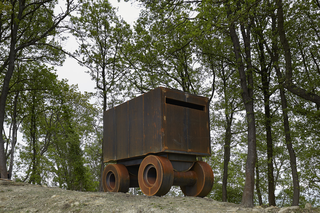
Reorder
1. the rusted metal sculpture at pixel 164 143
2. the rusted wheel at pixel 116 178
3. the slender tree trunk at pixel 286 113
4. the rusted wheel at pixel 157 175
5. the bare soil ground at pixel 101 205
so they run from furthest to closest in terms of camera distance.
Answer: the slender tree trunk at pixel 286 113
the rusted wheel at pixel 116 178
the rusted metal sculpture at pixel 164 143
the rusted wheel at pixel 157 175
the bare soil ground at pixel 101 205

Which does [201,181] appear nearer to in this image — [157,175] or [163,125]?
[157,175]

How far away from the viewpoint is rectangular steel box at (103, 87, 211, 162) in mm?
6754

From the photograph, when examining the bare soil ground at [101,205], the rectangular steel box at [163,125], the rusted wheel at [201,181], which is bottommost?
the bare soil ground at [101,205]

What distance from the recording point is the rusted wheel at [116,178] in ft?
26.5

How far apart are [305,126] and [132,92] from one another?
977cm

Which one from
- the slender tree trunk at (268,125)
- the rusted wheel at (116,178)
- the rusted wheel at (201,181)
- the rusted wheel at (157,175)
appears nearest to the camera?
the rusted wheel at (157,175)

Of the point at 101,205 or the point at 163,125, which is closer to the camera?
the point at 101,205

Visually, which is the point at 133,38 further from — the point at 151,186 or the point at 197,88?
the point at 151,186

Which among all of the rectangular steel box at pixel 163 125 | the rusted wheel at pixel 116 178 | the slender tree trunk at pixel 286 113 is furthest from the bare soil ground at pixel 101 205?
the slender tree trunk at pixel 286 113

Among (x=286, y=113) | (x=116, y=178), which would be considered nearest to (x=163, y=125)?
(x=116, y=178)

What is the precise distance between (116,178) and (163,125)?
8.75 feet

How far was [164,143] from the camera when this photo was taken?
21.6 feet

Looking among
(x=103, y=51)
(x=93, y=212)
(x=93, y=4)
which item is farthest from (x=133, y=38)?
(x=93, y=212)

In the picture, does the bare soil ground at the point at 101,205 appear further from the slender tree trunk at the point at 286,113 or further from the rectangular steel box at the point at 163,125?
the slender tree trunk at the point at 286,113
